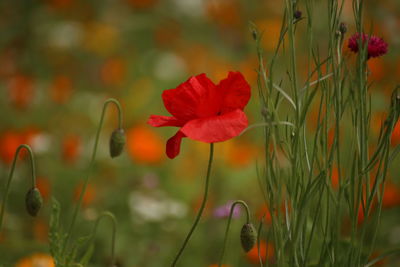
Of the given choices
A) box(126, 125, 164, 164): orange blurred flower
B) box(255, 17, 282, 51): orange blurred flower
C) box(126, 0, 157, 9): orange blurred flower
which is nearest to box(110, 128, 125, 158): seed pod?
box(126, 125, 164, 164): orange blurred flower

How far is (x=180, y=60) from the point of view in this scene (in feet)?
9.56

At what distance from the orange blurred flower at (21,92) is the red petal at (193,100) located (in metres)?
1.58

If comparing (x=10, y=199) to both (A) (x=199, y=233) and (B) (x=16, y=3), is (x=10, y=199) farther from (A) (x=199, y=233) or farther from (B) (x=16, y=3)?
(B) (x=16, y=3)

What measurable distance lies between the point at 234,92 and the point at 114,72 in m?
1.87

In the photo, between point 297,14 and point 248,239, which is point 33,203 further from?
point 297,14

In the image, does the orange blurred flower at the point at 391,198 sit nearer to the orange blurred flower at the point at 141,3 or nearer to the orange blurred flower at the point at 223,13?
the orange blurred flower at the point at 223,13

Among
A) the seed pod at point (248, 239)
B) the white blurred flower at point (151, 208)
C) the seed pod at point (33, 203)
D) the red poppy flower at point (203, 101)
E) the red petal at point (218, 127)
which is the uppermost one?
the red poppy flower at point (203, 101)

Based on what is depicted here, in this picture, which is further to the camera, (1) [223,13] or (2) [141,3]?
(2) [141,3]

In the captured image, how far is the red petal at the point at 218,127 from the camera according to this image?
710 millimetres

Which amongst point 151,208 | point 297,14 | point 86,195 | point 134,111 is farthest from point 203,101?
point 134,111

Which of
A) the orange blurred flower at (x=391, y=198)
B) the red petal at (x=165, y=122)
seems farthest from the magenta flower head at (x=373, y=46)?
the orange blurred flower at (x=391, y=198)

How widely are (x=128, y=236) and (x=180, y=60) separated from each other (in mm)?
1425

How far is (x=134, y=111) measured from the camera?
249cm

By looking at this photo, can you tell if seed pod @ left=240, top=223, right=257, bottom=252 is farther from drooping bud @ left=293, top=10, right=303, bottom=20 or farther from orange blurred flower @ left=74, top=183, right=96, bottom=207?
→ orange blurred flower @ left=74, top=183, right=96, bottom=207
